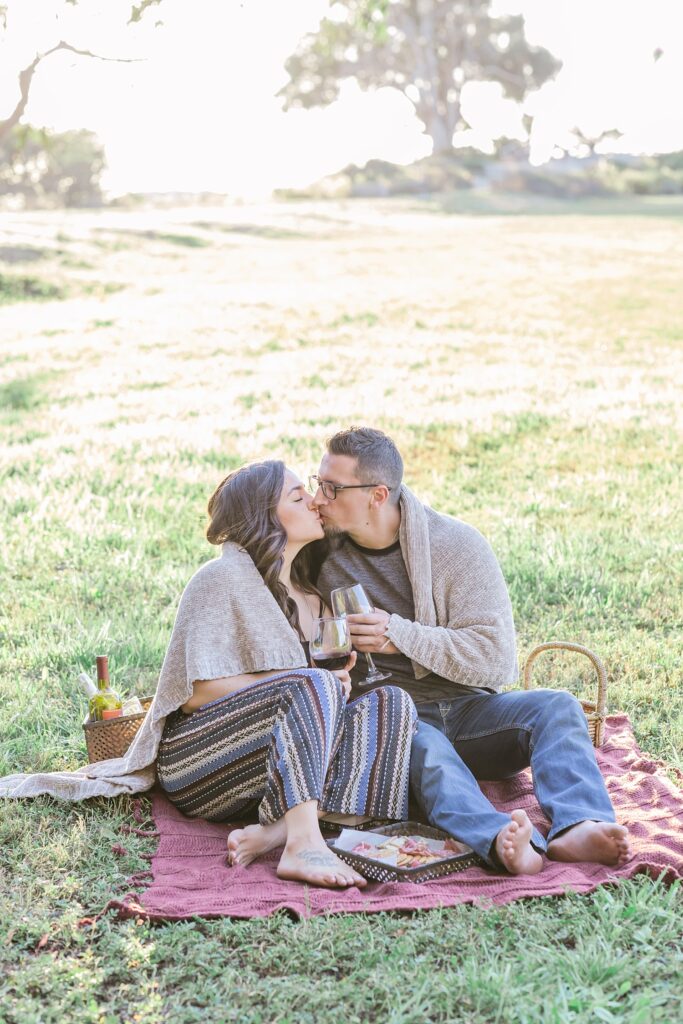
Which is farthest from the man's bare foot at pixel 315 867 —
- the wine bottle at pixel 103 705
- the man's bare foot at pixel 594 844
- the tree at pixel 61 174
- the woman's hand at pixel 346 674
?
the tree at pixel 61 174

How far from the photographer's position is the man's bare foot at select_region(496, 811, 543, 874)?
4125mm

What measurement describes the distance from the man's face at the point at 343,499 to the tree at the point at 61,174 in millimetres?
53042

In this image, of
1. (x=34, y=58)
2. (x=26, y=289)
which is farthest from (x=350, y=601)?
(x=26, y=289)

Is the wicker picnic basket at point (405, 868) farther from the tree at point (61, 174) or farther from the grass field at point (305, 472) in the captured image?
the tree at point (61, 174)

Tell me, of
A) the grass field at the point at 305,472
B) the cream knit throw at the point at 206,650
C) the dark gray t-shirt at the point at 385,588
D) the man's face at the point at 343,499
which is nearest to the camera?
the grass field at the point at 305,472

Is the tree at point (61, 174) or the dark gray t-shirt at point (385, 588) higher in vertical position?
the tree at point (61, 174)

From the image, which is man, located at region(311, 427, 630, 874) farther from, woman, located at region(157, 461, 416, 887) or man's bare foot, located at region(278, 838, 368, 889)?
man's bare foot, located at region(278, 838, 368, 889)

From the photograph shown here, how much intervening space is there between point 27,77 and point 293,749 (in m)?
13.0

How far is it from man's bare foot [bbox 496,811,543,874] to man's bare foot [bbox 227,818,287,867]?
2.69 ft

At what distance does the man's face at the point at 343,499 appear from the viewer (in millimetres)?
5035

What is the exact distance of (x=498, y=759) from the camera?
195 inches

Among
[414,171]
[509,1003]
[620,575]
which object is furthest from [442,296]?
[414,171]

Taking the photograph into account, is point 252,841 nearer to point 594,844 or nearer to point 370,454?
point 594,844

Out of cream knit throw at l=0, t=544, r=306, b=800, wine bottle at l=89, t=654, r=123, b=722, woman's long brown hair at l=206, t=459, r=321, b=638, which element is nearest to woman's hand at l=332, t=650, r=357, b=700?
cream knit throw at l=0, t=544, r=306, b=800
